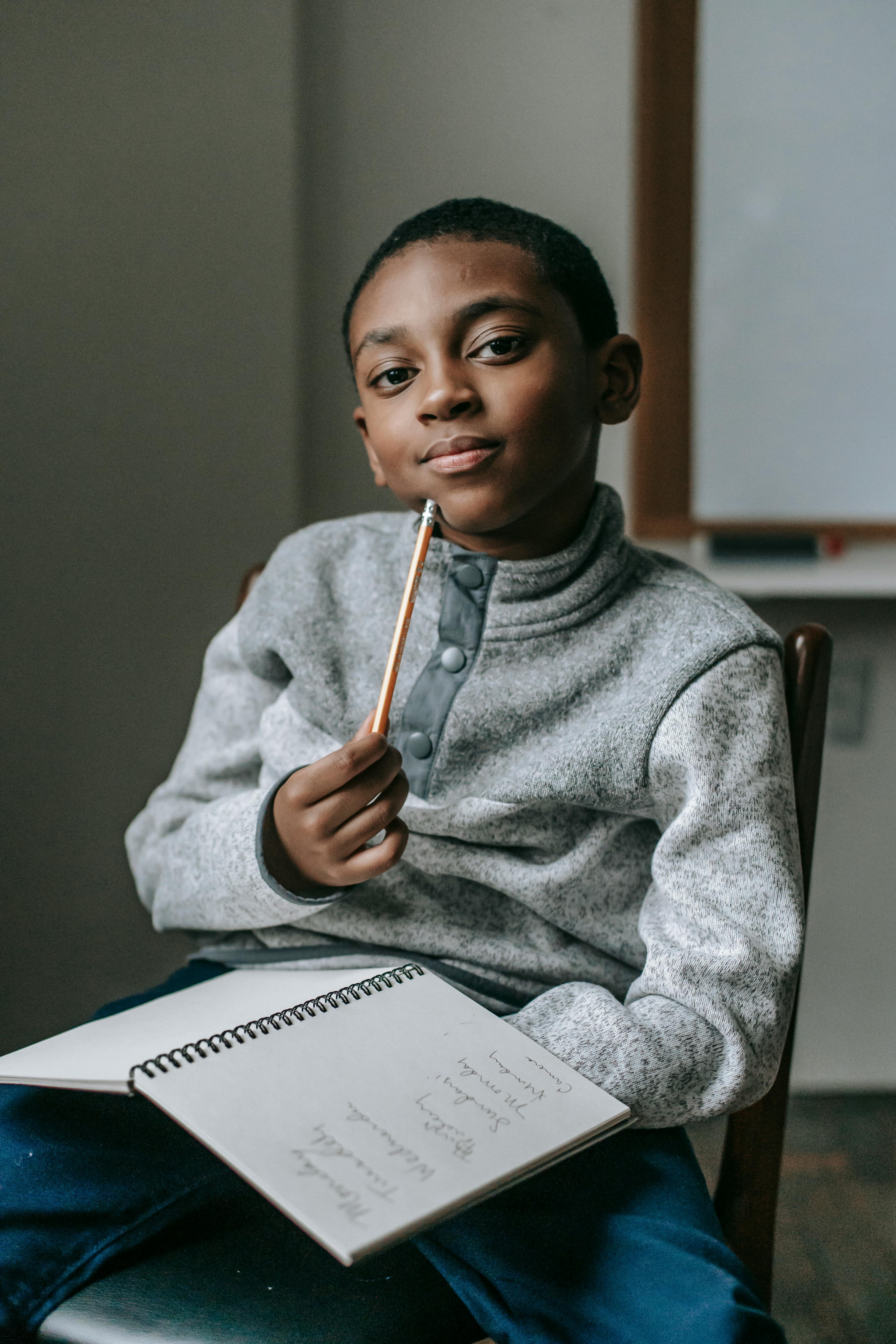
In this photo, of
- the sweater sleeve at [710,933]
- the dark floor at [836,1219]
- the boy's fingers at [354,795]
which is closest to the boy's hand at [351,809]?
the boy's fingers at [354,795]

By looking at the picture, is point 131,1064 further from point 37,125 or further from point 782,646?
point 37,125

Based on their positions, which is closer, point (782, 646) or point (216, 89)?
point (782, 646)

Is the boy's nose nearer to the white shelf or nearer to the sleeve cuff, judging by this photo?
the sleeve cuff

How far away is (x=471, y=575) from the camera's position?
700 millimetres

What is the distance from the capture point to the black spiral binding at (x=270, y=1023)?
493mm

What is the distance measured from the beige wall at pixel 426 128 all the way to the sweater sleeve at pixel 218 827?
0.52 metres

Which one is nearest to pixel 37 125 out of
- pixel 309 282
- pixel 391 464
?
pixel 309 282

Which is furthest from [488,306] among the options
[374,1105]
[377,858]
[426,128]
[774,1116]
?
[426,128]

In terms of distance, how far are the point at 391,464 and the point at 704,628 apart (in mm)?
227

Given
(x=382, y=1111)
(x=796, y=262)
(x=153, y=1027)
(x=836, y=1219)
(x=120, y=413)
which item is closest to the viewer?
(x=382, y=1111)

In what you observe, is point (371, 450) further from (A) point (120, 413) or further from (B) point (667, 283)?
(B) point (667, 283)

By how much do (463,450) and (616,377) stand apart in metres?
0.14

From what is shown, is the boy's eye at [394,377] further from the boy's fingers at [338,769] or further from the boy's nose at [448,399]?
the boy's fingers at [338,769]

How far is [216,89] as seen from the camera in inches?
44.8
